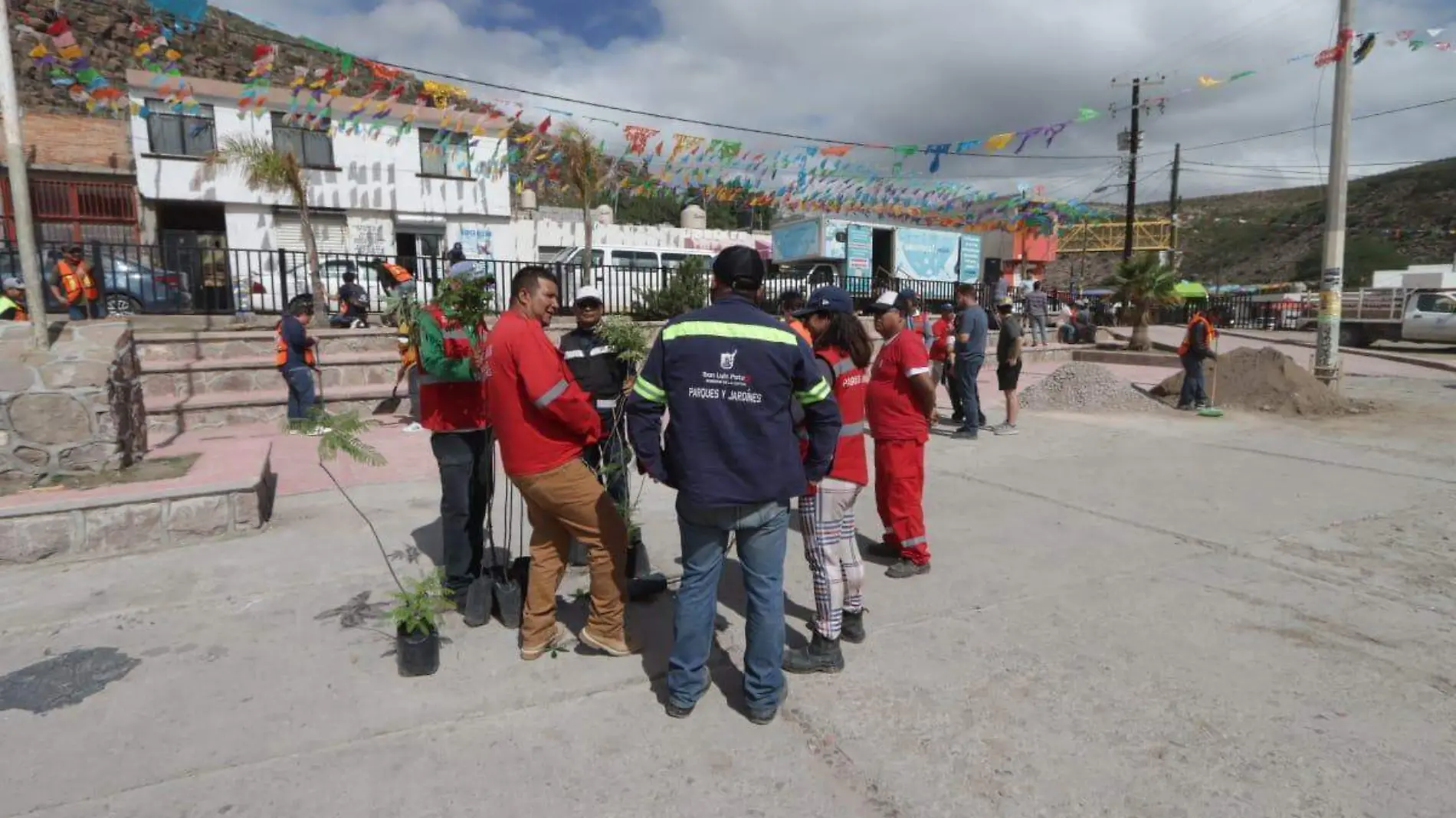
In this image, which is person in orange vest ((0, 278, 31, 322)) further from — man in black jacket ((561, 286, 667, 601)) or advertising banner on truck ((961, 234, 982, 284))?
advertising banner on truck ((961, 234, 982, 284))

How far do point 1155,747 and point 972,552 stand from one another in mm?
2207

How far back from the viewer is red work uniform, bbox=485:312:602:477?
324 centimetres

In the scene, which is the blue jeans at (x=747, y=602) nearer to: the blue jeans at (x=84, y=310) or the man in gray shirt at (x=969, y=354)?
the man in gray shirt at (x=969, y=354)

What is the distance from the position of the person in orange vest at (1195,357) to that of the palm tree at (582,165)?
1327cm

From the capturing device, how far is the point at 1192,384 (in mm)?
10844

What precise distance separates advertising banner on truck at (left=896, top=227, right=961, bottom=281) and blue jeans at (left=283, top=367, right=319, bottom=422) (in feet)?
61.4

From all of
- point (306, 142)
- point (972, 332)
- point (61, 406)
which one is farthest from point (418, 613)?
point (306, 142)

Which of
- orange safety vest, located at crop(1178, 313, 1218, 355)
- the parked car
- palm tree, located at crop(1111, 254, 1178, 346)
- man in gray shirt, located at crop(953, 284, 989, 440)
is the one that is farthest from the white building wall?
orange safety vest, located at crop(1178, 313, 1218, 355)

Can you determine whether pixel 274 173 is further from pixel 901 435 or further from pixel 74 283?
pixel 901 435

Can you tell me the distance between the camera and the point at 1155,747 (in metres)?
2.79

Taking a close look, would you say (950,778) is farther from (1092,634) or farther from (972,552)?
(972,552)

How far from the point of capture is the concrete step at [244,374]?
9508 millimetres

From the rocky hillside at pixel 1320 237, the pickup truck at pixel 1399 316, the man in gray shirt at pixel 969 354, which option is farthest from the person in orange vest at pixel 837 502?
the rocky hillside at pixel 1320 237

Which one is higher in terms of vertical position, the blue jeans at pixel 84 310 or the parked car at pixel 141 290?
the parked car at pixel 141 290
